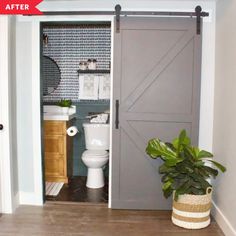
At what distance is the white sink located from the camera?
13.1 feet

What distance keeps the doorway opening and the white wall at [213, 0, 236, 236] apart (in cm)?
161

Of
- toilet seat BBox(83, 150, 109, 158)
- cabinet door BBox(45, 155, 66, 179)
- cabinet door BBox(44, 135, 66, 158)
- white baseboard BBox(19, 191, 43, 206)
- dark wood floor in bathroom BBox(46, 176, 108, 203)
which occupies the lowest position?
dark wood floor in bathroom BBox(46, 176, 108, 203)

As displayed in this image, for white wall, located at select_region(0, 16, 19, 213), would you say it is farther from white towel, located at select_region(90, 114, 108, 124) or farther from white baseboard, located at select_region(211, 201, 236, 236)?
white baseboard, located at select_region(211, 201, 236, 236)

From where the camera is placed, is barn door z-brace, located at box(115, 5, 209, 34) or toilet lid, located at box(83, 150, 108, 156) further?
toilet lid, located at box(83, 150, 108, 156)

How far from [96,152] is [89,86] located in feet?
3.32

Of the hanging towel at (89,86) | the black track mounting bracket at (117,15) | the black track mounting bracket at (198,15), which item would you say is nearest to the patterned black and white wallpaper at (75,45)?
the hanging towel at (89,86)

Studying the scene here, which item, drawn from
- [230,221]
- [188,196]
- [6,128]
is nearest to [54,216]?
[6,128]

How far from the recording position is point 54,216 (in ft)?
10.3

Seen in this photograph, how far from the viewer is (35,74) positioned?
3289mm

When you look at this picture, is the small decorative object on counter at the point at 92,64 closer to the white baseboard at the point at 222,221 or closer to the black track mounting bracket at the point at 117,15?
the black track mounting bracket at the point at 117,15

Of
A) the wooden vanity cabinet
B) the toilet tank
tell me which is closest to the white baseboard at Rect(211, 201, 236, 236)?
the toilet tank

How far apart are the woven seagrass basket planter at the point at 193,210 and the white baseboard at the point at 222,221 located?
5.5 inches

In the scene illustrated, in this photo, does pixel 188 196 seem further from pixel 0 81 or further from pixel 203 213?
pixel 0 81

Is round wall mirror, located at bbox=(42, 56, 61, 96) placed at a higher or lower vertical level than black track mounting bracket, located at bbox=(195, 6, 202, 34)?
lower
